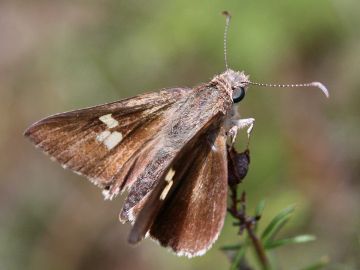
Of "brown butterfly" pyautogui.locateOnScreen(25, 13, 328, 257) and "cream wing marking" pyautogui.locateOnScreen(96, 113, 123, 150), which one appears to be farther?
"cream wing marking" pyautogui.locateOnScreen(96, 113, 123, 150)

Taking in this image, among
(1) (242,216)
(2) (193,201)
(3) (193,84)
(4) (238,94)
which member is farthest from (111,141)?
(3) (193,84)

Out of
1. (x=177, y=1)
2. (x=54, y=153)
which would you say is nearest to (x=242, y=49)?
(x=177, y=1)

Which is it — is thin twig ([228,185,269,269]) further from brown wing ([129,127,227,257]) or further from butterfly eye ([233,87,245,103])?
butterfly eye ([233,87,245,103])

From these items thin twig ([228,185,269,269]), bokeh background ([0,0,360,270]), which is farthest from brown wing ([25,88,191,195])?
bokeh background ([0,0,360,270])

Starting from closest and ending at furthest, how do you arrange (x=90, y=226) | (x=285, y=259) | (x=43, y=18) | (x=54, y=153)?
1. (x=54, y=153)
2. (x=285, y=259)
3. (x=90, y=226)
4. (x=43, y=18)

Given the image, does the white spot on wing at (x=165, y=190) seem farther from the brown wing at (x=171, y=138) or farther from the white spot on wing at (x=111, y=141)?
the white spot on wing at (x=111, y=141)

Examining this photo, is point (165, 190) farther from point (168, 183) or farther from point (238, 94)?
point (238, 94)

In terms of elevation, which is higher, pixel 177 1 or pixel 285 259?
pixel 177 1

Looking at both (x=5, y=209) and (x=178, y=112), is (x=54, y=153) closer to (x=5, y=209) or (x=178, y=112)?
(x=178, y=112)
